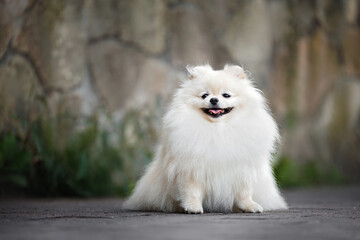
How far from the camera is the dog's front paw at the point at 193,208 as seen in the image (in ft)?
13.2

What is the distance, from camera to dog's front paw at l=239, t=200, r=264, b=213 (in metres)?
4.18

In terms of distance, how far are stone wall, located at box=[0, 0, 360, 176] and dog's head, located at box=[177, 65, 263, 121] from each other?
2.64 m

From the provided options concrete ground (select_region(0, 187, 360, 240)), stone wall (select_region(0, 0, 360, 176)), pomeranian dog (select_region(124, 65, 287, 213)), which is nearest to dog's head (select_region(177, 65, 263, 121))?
pomeranian dog (select_region(124, 65, 287, 213))

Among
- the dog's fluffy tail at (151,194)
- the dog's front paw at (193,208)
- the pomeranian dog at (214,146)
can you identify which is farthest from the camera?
the dog's fluffy tail at (151,194)

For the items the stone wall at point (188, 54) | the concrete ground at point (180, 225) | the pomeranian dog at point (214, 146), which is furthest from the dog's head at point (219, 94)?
the stone wall at point (188, 54)

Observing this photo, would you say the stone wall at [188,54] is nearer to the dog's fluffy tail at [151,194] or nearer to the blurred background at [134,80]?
the blurred background at [134,80]

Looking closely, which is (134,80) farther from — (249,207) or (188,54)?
(249,207)

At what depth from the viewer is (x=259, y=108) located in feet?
14.1

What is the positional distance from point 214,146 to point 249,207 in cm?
48

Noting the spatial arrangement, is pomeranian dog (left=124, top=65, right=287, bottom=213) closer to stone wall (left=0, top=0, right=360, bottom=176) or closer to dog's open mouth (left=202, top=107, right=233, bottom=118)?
dog's open mouth (left=202, top=107, right=233, bottom=118)

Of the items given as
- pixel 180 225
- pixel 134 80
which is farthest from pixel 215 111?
pixel 134 80

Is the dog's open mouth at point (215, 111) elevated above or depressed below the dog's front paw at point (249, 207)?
above

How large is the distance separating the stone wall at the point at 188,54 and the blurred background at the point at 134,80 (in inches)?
0.5

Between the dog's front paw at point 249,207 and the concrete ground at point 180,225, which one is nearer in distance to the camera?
the concrete ground at point 180,225
